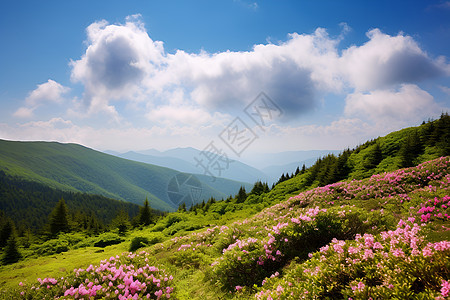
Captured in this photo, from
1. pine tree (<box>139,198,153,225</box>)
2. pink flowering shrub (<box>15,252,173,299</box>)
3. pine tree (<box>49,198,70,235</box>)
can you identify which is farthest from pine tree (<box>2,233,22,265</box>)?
pink flowering shrub (<box>15,252,173,299</box>)

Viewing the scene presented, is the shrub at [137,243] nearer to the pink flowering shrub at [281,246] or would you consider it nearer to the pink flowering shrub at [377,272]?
the pink flowering shrub at [281,246]

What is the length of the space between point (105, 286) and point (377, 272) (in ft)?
21.5

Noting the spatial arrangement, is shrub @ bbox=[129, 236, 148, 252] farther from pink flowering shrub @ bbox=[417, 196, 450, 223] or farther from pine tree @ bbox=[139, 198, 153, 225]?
pine tree @ bbox=[139, 198, 153, 225]

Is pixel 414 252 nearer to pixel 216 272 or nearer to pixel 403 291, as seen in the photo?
pixel 403 291

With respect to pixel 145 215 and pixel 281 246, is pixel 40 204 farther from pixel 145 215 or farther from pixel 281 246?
pixel 281 246

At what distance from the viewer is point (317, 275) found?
3963 millimetres

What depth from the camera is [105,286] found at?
5.54m

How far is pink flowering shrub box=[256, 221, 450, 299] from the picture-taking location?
9.82 ft

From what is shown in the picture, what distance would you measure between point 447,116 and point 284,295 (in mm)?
29281

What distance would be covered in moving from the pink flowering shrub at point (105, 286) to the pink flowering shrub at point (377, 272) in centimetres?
333

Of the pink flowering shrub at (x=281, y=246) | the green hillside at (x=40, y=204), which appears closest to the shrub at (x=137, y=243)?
the pink flowering shrub at (x=281, y=246)

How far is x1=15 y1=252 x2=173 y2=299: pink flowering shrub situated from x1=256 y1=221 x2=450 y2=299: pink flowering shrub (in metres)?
3.33

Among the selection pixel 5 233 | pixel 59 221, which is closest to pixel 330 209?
pixel 59 221

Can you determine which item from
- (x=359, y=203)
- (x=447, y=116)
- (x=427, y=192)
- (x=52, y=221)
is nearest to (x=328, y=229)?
(x=359, y=203)
